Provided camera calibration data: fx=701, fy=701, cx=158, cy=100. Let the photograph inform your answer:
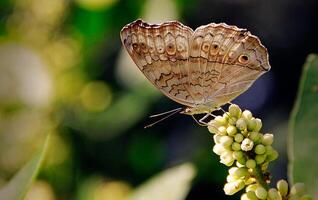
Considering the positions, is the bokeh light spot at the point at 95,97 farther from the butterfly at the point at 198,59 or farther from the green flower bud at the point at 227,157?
the green flower bud at the point at 227,157

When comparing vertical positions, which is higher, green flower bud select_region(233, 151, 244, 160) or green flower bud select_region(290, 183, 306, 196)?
green flower bud select_region(233, 151, 244, 160)

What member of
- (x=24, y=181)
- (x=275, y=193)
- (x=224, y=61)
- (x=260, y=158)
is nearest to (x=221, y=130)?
(x=260, y=158)

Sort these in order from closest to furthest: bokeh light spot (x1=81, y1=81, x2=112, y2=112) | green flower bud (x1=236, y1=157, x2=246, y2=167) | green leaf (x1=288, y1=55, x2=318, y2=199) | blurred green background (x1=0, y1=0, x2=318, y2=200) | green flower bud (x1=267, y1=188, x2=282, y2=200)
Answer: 1. green flower bud (x1=267, y1=188, x2=282, y2=200)
2. green flower bud (x1=236, y1=157, x2=246, y2=167)
3. green leaf (x1=288, y1=55, x2=318, y2=199)
4. blurred green background (x1=0, y1=0, x2=318, y2=200)
5. bokeh light spot (x1=81, y1=81, x2=112, y2=112)

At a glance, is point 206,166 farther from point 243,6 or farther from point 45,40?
point 243,6

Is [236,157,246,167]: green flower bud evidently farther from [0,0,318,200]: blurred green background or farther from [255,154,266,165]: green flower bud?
[0,0,318,200]: blurred green background

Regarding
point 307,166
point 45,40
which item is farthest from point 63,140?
point 307,166

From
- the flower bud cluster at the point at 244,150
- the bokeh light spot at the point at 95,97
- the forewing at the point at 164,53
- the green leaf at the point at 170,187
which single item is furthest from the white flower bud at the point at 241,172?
the bokeh light spot at the point at 95,97

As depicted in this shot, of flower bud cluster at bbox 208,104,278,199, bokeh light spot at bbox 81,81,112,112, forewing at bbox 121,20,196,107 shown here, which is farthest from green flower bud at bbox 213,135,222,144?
bokeh light spot at bbox 81,81,112,112

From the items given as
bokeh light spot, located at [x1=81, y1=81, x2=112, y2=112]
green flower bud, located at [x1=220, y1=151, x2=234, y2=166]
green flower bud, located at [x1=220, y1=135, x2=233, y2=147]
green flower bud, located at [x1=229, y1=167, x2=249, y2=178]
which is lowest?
bokeh light spot, located at [x1=81, y1=81, x2=112, y2=112]
